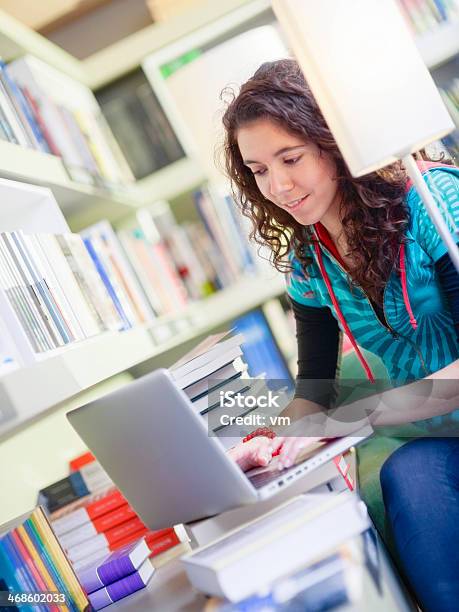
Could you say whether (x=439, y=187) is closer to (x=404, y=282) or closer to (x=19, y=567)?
(x=404, y=282)

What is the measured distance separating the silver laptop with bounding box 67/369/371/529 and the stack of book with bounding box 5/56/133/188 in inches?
32.5

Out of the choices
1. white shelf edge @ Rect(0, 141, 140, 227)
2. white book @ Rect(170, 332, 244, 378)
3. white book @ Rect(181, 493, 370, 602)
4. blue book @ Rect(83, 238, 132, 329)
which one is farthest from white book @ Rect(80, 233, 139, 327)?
white book @ Rect(181, 493, 370, 602)

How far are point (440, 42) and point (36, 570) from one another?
6.83 ft

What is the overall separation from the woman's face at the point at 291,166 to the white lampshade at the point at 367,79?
0.28 metres

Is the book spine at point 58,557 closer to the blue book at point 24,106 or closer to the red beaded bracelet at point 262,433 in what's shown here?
the red beaded bracelet at point 262,433

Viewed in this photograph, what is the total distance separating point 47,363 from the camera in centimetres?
137

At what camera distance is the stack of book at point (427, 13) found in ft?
8.41

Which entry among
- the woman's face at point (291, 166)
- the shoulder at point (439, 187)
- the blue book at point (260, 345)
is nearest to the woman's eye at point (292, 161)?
the woman's face at point (291, 166)

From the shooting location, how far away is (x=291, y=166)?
1.45m

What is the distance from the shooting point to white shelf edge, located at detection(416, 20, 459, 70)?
8.46 ft

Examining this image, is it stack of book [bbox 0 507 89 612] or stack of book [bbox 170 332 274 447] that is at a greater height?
stack of book [bbox 170 332 274 447]

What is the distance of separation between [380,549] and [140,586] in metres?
0.52

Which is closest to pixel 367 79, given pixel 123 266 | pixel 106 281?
pixel 106 281

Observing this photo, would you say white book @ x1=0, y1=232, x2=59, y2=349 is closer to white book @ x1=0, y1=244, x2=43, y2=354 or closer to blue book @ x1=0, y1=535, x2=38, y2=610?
white book @ x1=0, y1=244, x2=43, y2=354
